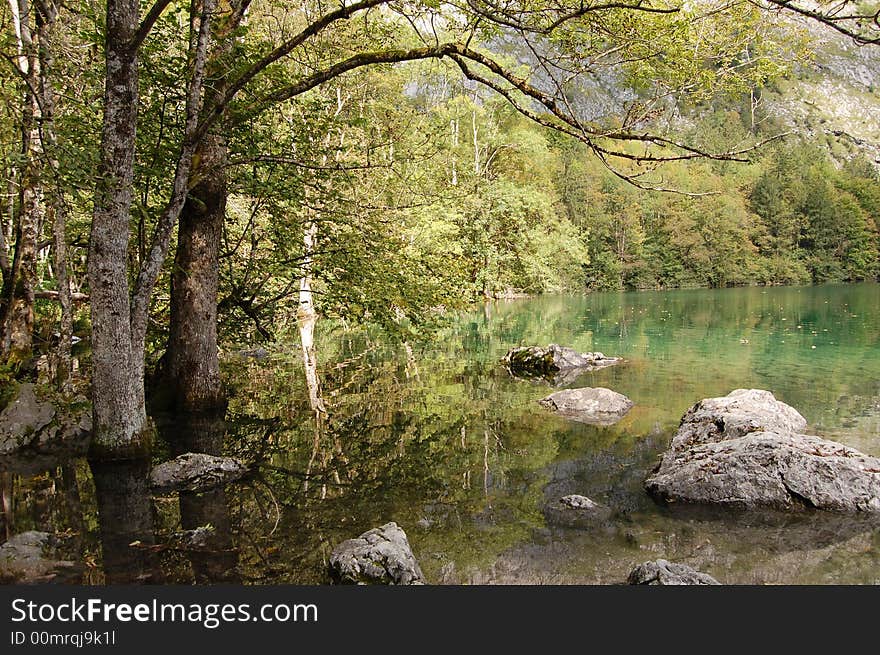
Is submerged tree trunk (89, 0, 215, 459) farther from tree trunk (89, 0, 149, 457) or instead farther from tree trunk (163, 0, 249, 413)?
tree trunk (163, 0, 249, 413)

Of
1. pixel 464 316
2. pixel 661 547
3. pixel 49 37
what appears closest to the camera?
pixel 661 547

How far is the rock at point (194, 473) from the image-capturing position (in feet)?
24.6

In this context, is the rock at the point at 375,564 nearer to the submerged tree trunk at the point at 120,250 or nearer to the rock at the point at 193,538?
the rock at the point at 193,538

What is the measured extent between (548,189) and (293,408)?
47.6 m

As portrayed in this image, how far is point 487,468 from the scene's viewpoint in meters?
8.69

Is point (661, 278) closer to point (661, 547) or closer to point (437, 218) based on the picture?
point (437, 218)

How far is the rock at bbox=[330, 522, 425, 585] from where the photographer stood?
509cm

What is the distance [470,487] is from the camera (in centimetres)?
787

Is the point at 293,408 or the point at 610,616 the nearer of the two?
the point at 610,616

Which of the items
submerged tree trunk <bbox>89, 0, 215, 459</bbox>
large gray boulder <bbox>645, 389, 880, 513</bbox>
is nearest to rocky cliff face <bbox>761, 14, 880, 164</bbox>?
large gray boulder <bbox>645, 389, 880, 513</bbox>

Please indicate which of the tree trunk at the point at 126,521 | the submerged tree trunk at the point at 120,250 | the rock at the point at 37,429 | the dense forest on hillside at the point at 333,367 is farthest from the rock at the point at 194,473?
the rock at the point at 37,429

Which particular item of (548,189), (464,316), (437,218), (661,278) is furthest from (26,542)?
(661,278)

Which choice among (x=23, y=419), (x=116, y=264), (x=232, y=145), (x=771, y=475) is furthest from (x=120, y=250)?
(x=771, y=475)

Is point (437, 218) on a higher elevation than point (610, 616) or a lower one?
higher
